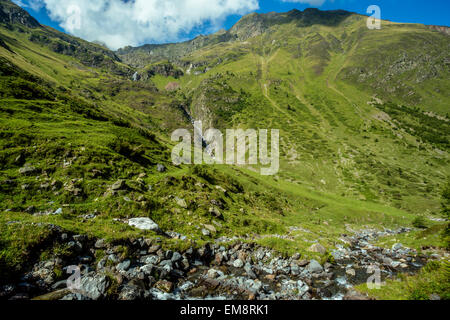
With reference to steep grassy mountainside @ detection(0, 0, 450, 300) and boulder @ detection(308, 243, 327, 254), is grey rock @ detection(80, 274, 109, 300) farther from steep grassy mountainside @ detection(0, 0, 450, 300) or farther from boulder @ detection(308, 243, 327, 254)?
boulder @ detection(308, 243, 327, 254)

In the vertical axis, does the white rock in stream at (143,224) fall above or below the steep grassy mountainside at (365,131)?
below

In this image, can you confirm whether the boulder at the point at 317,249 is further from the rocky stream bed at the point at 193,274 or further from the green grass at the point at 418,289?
the green grass at the point at 418,289

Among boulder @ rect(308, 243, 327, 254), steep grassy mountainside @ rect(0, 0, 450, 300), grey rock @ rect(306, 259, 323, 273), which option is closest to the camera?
steep grassy mountainside @ rect(0, 0, 450, 300)

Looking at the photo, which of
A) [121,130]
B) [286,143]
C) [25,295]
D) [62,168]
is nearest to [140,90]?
[286,143]

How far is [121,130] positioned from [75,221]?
1100 inches

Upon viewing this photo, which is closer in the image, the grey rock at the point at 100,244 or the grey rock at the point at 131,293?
the grey rock at the point at 131,293

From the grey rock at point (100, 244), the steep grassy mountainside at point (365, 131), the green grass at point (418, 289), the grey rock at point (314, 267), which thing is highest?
the steep grassy mountainside at point (365, 131)

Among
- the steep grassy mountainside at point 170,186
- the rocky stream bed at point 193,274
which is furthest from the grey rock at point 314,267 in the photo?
the steep grassy mountainside at point 170,186

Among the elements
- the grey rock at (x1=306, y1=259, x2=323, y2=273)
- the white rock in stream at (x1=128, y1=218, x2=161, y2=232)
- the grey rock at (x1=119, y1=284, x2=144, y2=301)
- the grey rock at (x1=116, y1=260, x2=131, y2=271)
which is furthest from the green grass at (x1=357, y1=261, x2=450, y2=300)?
the white rock in stream at (x1=128, y1=218, x2=161, y2=232)

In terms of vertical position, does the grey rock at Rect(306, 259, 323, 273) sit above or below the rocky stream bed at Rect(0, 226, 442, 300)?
below

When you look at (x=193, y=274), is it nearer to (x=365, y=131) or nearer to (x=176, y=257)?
(x=176, y=257)

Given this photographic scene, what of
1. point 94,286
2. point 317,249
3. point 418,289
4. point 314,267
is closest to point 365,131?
point 317,249

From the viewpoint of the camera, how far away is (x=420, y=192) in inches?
2879
